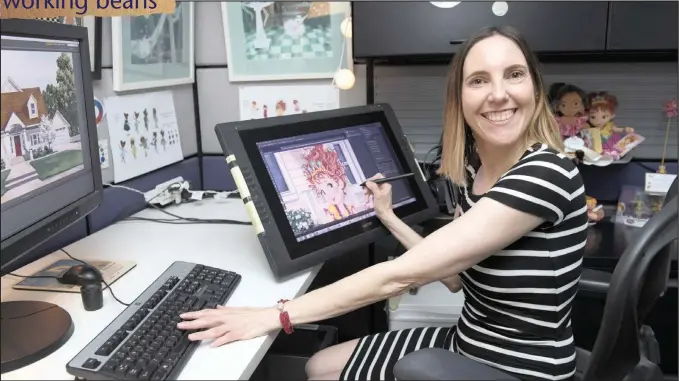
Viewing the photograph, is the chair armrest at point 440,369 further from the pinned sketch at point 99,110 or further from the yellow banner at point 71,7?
the pinned sketch at point 99,110

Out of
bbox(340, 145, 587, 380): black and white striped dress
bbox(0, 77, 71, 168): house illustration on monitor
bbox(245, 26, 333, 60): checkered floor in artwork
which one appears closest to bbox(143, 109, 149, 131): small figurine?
bbox(245, 26, 333, 60): checkered floor in artwork

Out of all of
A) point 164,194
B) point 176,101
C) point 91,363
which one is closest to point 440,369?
point 91,363

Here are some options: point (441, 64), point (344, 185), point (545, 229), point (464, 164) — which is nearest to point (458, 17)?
point (441, 64)

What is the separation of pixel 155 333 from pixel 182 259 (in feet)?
1.22

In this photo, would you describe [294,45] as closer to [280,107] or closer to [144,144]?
[280,107]

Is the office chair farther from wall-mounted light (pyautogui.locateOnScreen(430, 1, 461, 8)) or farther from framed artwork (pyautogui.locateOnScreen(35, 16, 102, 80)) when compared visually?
framed artwork (pyautogui.locateOnScreen(35, 16, 102, 80))

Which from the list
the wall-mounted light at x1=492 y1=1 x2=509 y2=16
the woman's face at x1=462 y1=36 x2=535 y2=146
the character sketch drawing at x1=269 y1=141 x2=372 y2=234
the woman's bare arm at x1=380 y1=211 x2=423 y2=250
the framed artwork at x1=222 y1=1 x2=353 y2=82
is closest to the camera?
the woman's face at x1=462 y1=36 x2=535 y2=146

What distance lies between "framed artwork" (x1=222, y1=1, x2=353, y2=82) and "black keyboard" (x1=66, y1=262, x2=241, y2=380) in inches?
35.8

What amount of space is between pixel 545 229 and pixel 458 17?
0.67m

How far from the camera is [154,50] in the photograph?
62.5 inches

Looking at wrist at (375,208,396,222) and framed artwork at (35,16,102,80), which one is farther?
framed artwork at (35,16,102,80)

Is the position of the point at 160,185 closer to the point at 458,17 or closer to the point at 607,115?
the point at 458,17

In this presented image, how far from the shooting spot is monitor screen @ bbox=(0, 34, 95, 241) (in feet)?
2.52

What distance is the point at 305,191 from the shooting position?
1.15 meters
